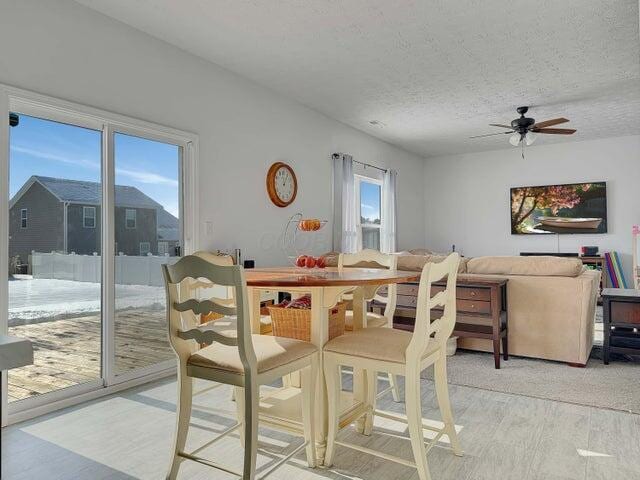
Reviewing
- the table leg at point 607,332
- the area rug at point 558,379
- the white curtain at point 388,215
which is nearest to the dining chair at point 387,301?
the area rug at point 558,379

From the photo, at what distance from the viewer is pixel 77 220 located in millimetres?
3152

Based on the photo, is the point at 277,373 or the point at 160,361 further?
the point at 160,361

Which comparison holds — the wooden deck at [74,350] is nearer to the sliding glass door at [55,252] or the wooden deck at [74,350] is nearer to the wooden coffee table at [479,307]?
the sliding glass door at [55,252]

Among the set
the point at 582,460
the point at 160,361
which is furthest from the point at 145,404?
the point at 582,460

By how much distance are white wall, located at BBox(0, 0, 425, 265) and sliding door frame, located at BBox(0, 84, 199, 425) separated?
82 millimetres

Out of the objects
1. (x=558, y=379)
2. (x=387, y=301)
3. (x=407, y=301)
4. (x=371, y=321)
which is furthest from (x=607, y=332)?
(x=371, y=321)

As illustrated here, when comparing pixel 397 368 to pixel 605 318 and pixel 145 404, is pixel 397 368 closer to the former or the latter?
pixel 145 404

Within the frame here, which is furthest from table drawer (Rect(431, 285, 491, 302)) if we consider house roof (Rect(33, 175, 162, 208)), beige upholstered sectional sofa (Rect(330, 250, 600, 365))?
house roof (Rect(33, 175, 162, 208))

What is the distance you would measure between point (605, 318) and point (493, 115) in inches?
117

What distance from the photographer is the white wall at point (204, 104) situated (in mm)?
2885

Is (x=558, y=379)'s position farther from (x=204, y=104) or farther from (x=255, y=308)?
(x=204, y=104)

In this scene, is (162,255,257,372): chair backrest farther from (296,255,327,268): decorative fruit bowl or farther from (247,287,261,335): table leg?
(296,255,327,268): decorative fruit bowl

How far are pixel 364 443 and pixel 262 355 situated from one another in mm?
866

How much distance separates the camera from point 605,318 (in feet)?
12.5
